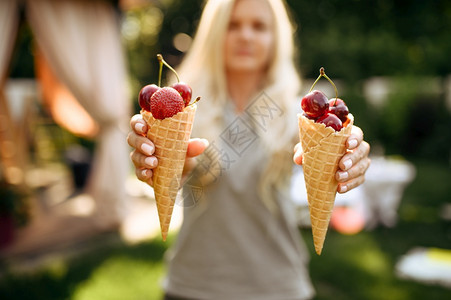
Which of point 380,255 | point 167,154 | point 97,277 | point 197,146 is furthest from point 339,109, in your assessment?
point 380,255

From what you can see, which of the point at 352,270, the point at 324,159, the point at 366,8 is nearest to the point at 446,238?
the point at 352,270

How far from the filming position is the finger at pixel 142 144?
1.26m

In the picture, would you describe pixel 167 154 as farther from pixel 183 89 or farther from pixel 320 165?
pixel 320 165

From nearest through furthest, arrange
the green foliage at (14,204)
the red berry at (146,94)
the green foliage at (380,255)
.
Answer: the red berry at (146,94), the green foliage at (380,255), the green foliage at (14,204)

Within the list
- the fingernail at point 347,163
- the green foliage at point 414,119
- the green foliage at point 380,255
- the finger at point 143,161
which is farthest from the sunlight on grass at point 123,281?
the green foliage at point 414,119

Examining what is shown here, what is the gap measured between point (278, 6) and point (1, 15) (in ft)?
12.7

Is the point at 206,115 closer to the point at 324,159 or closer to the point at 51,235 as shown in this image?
the point at 324,159

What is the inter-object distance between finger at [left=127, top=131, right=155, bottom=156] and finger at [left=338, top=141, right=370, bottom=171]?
0.58 meters

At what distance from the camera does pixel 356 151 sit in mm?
1294

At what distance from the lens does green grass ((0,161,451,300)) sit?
4145 millimetres

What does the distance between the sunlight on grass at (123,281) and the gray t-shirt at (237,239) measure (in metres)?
2.26

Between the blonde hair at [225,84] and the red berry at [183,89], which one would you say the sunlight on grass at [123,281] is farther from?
the red berry at [183,89]

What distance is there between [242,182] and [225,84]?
52cm

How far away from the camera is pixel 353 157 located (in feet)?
4.18
